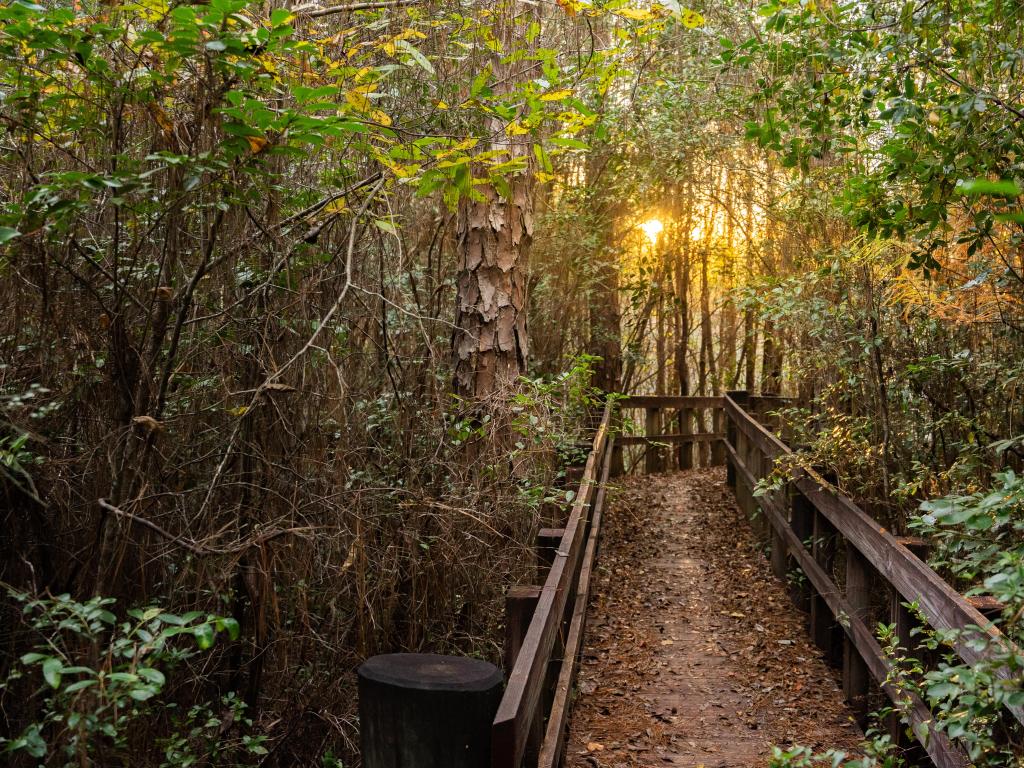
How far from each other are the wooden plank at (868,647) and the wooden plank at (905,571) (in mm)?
367

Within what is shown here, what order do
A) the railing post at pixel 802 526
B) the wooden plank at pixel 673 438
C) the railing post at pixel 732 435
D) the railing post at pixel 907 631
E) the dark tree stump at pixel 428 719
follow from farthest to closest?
the wooden plank at pixel 673 438, the railing post at pixel 732 435, the railing post at pixel 802 526, the railing post at pixel 907 631, the dark tree stump at pixel 428 719

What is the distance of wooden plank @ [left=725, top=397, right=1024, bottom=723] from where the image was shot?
3.26 m

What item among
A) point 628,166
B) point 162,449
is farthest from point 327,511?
point 628,166

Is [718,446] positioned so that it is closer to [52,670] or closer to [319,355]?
[319,355]

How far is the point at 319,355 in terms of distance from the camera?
15.5 feet

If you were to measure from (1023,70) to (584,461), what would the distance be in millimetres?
4163

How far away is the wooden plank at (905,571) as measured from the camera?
3256 mm

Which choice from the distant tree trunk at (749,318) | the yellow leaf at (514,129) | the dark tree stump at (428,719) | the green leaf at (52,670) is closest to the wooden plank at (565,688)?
the dark tree stump at (428,719)

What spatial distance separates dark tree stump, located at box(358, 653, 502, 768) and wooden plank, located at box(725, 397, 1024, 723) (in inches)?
61.4

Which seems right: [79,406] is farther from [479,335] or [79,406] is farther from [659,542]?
[659,542]

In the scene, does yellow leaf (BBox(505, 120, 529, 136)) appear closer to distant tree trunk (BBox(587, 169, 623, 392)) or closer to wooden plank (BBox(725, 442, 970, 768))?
wooden plank (BBox(725, 442, 970, 768))

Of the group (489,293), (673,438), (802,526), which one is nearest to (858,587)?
(802,526)

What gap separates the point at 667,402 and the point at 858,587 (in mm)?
10405

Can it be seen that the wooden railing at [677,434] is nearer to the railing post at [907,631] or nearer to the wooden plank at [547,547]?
the wooden plank at [547,547]
